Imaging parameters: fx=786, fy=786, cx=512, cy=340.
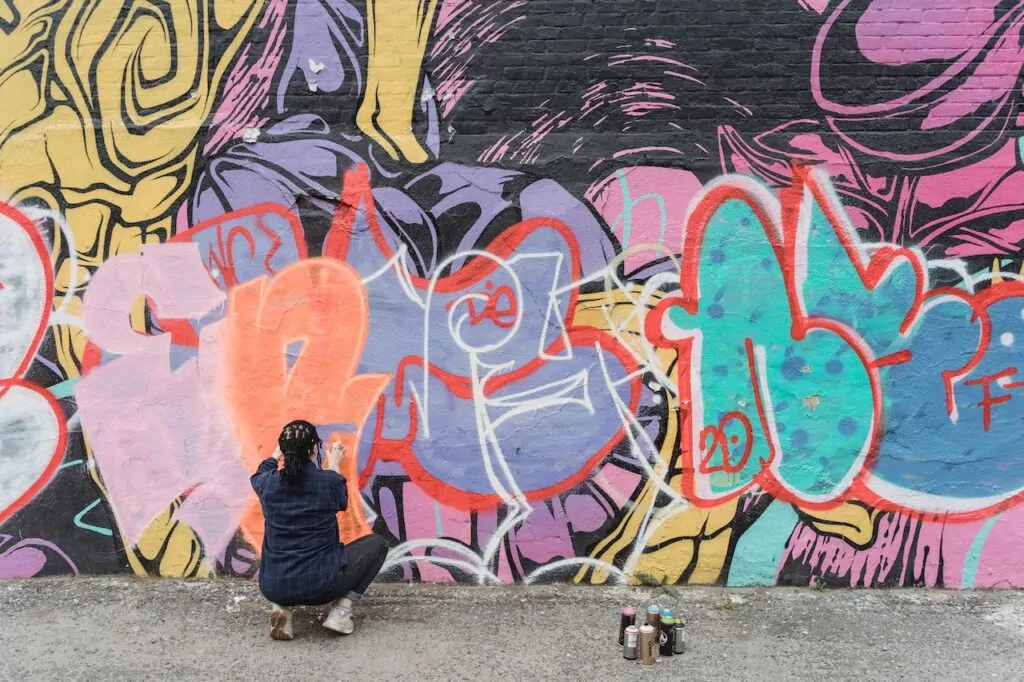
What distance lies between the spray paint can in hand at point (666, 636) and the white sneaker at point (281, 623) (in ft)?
5.85

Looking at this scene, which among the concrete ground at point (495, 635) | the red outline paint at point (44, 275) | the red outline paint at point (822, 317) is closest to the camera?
the concrete ground at point (495, 635)

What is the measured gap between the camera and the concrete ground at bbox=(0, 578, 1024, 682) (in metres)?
3.58

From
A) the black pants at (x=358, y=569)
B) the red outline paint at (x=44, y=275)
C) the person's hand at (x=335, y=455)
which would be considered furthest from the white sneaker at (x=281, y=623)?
the red outline paint at (x=44, y=275)

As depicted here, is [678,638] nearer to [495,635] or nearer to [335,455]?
[495,635]

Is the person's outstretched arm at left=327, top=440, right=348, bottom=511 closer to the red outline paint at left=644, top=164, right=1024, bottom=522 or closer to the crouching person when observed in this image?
the crouching person

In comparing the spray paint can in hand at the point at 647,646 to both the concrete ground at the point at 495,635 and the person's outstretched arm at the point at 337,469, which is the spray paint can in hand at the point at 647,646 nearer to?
the concrete ground at the point at 495,635

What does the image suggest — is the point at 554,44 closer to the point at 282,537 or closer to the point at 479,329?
the point at 479,329

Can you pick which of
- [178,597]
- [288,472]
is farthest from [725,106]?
[178,597]

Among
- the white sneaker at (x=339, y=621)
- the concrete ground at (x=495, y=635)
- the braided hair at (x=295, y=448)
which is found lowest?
the concrete ground at (x=495, y=635)

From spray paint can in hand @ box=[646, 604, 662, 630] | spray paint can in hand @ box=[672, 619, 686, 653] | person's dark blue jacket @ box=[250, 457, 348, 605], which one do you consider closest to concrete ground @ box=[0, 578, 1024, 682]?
spray paint can in hand @ box=[672, 619, 686, 653]

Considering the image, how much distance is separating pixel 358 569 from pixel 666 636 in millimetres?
1527

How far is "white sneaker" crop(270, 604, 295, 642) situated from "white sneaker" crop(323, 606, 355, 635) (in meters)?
0.17

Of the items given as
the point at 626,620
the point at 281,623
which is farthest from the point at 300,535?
the point at 626,620

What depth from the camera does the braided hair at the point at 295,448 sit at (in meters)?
3.65
